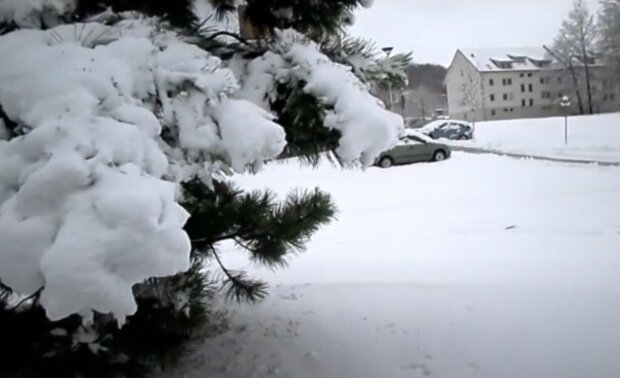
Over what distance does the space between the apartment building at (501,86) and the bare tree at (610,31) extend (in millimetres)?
10631

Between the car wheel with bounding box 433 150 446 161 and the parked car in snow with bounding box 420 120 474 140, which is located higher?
the parked car in snow with bounding box 420 120 474 140

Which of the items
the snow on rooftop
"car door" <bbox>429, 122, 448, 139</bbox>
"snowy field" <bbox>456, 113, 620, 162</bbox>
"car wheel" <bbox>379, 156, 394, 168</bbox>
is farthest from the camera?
the snow on rooftop

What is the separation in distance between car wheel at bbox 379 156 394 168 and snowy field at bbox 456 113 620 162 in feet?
13.3

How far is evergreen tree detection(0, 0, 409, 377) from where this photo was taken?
1.12m

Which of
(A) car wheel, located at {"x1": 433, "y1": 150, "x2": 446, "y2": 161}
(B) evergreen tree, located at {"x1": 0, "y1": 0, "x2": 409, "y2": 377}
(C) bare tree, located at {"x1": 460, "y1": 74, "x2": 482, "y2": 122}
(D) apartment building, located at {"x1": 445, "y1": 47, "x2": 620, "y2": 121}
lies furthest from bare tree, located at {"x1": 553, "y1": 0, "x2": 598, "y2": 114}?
(C) bare tree, located at {"x1": 460, "y1": 74, "x2": 482, "y2": 122}

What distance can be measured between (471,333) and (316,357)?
77 cm

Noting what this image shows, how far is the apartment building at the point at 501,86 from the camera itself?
25.1 meters

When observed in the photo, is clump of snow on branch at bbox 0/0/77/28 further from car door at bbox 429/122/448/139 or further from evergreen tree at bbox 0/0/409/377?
car door at bbox 429/122/448/139

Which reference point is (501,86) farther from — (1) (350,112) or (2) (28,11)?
(2) (28,11)

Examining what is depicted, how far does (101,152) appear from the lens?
84 centimetres

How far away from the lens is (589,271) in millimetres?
3627

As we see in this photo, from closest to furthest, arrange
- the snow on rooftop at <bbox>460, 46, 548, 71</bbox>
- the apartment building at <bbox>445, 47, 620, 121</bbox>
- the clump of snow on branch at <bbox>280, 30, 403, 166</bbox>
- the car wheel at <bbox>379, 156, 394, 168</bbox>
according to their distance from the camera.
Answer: the clump of snow on branch at <bbox>280, 30, 403, 166</bbox> → the car wheel at <bbox>379, 156, 394, 168</bbox> → the apartment building at <bbox>445, 47, 620, 121</bbox> → the snow on rooftop at <bbox>460, 46, 548, 71</bbox>

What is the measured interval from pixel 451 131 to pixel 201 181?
66.1ft

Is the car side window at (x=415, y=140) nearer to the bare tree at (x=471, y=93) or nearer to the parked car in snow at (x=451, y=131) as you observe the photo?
the parked car in snow at (x=451, y=131)
